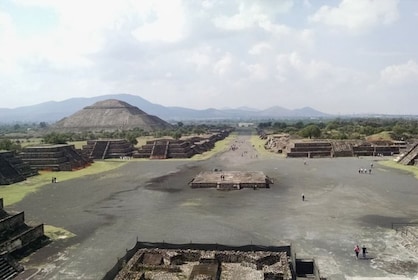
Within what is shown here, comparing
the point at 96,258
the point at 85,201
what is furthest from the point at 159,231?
the point at 85,201

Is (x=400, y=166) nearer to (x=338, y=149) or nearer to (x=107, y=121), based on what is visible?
(x=338, y=149)

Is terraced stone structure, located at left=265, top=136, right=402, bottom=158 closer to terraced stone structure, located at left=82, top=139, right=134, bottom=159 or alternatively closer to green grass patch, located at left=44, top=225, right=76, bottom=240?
terraced stone structure, located at left=82, top=139, right=134, bottom=159

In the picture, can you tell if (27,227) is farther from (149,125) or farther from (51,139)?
(149,125)

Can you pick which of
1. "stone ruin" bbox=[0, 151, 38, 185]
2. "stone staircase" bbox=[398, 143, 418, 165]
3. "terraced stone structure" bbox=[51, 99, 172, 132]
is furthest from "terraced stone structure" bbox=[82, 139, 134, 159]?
"terraced stone structure" bbox=[51, 99, 172, 132]

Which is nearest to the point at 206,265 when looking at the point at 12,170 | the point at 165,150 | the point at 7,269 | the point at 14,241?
the point at 7,269

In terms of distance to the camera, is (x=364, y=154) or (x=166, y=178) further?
(x=364, y=154)

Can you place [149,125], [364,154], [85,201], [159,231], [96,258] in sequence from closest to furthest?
[96,258] → [159,231] → [85,201] → [364,154] → [149,125]
